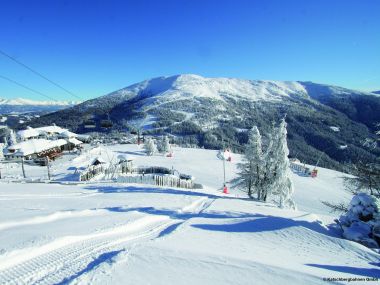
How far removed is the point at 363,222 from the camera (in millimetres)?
13789

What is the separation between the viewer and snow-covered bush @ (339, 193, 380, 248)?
13.0 m

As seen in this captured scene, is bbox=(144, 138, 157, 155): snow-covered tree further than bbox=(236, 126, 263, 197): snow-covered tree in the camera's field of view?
Yes

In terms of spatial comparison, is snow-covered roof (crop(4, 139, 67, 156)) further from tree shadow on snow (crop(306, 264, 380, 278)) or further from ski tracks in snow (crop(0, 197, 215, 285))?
tree shadow on snow (crop(306, 264, 380, 278))

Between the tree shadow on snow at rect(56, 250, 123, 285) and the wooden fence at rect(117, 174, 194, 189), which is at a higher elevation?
the tree shadow on snow at rect(56, 250, 123, 285)

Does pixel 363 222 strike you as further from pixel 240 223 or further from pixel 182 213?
pixel 182 213

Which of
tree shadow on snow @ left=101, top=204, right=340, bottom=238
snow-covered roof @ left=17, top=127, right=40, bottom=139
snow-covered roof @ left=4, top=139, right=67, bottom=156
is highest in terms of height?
snow-covered roof @ left=17, top=127, right=40, bottom=139

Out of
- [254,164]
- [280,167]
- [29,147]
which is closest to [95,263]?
[280,167]

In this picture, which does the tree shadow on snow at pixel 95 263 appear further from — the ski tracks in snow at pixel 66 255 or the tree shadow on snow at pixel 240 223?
the tree shadow on snow at pixel 240 223

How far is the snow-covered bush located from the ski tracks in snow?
28.6 feet


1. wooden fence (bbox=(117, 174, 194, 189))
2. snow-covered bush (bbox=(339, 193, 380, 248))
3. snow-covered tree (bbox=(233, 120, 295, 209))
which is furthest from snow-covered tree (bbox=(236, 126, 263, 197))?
snow-covered bush (bbox=(339, 193, 380, 248))

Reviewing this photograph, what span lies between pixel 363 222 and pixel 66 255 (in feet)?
42.8

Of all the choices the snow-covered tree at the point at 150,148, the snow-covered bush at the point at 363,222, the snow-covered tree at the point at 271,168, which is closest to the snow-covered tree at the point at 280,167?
the snow-covered tree at the point at 271,168

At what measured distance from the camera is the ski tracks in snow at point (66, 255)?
603 centimetres

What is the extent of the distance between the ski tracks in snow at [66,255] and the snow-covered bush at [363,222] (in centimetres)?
870
